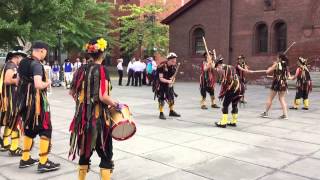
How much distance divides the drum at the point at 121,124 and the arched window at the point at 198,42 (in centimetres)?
2565

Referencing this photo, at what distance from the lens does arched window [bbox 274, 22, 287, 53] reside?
25719mm

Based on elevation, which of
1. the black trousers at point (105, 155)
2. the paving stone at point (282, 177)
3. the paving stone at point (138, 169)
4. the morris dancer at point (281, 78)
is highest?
the morris dancer at point (281, 78)

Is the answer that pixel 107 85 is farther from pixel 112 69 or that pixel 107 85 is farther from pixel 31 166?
pixel 112 69

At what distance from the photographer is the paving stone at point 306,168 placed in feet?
20.0

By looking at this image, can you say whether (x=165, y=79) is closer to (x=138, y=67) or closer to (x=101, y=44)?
(x=101, y=44)

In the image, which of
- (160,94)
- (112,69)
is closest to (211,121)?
(160,94)

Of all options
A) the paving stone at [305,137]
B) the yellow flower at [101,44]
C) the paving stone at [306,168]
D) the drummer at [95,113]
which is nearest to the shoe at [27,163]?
the drummer at [95,113]

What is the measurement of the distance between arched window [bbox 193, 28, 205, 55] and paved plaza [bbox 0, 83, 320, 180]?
19268 mm

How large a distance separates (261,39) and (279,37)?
1.36 meters

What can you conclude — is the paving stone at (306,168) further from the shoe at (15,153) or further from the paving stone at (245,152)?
the shoe at (15,153)

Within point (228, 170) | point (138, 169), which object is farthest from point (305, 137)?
point (138, 169)

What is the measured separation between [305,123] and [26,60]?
7432 millimetres

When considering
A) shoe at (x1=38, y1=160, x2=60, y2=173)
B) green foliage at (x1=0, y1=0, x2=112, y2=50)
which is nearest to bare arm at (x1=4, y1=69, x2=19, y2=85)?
shoe at (x1=38, y1=160, x2=60, y2=173)

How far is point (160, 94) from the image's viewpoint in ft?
36.5
